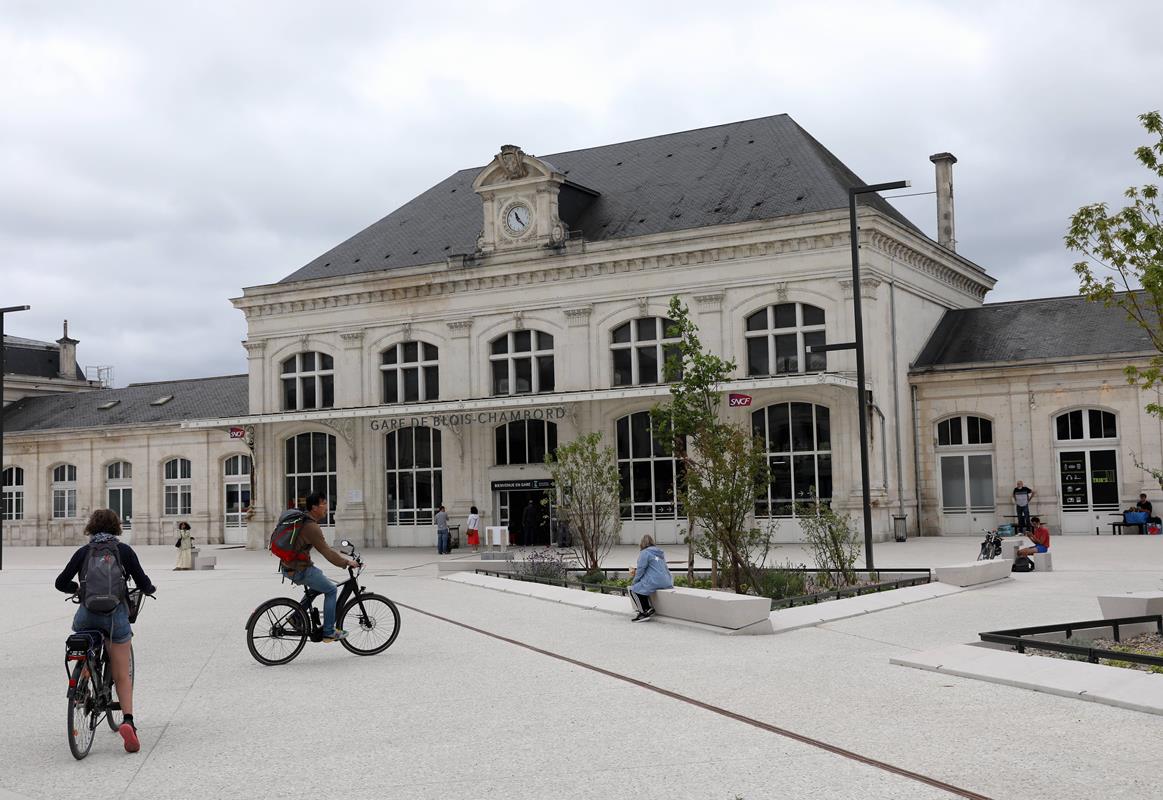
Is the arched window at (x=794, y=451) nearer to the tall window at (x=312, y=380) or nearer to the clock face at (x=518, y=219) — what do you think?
the clock face at (x=518, y=219)

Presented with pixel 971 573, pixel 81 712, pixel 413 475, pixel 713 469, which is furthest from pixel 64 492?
pixel 81 712

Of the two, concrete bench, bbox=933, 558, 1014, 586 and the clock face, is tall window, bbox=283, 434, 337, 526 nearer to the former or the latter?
the clock face

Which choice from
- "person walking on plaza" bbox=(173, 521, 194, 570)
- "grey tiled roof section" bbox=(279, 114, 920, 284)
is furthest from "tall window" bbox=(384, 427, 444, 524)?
"person walking on plaza" bbox=(173, 521, 194, 570)

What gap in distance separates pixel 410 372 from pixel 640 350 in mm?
8045

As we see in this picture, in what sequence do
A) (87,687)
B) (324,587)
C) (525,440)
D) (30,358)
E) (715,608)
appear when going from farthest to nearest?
(30,358) < (525,440) < (715,608) < (324,587) < (87,687)

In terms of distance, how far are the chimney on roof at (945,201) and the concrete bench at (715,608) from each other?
94.9 ft

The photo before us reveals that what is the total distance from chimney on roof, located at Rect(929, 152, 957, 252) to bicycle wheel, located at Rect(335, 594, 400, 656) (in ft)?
106

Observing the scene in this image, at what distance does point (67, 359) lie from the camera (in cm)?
6594

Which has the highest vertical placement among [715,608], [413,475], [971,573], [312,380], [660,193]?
[660,193]

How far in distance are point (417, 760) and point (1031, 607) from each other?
34.3 feet

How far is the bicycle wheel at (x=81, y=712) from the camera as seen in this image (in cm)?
811

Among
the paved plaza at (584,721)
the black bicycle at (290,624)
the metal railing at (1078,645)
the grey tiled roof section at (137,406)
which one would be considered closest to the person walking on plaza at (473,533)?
the grey tiled roof section at (137,406)

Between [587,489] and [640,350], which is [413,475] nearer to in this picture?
[640,350]

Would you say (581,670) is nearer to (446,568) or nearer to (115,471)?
(446,568)
